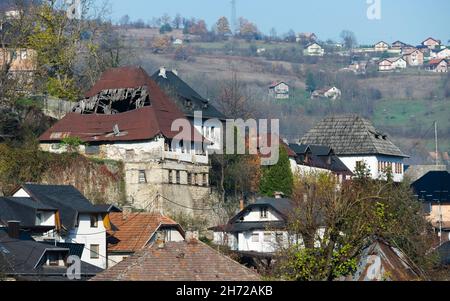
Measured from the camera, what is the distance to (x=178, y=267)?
37.7 meters

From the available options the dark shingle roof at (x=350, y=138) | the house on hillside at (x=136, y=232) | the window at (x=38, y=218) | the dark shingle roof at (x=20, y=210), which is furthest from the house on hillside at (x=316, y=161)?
the dark shingle roof at (x=20, y=210)

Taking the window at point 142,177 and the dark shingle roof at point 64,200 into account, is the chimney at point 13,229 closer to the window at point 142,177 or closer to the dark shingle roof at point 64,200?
the dark shingle roof at point 64,200

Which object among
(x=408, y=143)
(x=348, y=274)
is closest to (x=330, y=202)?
(x=348, y=274)

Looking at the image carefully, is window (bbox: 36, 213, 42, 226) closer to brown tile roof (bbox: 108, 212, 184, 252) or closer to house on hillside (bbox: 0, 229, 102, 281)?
house on hillside (bbox: 0, 229, 102, 281)

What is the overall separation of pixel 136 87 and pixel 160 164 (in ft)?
22.5

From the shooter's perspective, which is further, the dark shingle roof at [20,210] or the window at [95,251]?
the window at [95,251]

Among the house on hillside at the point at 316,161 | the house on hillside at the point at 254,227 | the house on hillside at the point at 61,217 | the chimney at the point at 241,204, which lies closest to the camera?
the house on hillside at the point at 61,217

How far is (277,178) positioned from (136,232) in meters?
15.7

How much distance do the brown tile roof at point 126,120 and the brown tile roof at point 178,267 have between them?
2436 cm

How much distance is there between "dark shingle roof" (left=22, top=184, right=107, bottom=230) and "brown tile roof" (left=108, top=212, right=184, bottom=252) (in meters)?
1.40

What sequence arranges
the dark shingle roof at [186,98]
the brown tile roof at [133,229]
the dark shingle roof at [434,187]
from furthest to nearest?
the dark shingle roof at [434,187], the dark shingle roof at [186,98], the brown tile roof at [133,229]

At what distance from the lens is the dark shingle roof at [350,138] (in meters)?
90.5

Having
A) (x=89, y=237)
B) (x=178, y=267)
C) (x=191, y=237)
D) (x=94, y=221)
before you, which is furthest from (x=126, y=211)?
(x=178, y=267)
